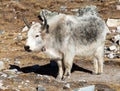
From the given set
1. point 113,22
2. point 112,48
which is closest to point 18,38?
point 113,22

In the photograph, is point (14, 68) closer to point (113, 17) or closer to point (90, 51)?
point (90, 51)

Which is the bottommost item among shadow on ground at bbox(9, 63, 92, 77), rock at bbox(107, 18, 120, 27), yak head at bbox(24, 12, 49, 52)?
rock at bbox(107, 18, 120, 27)

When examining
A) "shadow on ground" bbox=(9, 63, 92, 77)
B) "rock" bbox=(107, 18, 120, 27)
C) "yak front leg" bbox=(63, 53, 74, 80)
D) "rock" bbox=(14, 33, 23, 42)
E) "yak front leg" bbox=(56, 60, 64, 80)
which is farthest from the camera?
"rock" bbox=(107, 18, 120, 27)

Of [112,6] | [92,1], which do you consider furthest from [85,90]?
[92,1]

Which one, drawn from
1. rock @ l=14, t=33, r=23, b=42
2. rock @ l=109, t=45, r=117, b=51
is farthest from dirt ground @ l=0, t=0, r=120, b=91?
rock @ l=109, t=45, r=117, b=51

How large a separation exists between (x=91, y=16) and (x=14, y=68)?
12.2 ft

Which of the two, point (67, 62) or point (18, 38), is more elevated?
point (67, 62)

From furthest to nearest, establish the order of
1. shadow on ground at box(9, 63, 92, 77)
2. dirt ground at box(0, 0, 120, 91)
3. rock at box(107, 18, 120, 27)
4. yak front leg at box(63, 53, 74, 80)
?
1. rock at box(107, 18, 120, 27)
2. shadow on ground at box(9, 63, 92, 77)
3. yak front leg at box(63, 53, 74, 80)
4. dirt ground at box(0, 0, 120, 91)

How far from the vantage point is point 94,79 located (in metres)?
15.9

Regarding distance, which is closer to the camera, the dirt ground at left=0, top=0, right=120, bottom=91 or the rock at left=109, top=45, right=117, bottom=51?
the dirt ground at left=0, top=0, right=120, bottom=91

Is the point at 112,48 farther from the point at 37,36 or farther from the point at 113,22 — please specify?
the point at 113,22

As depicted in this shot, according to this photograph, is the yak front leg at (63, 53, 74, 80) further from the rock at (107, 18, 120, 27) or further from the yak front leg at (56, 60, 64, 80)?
the rock at (107, 18, 120, 27)

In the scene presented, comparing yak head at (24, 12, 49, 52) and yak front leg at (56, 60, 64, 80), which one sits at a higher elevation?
yak head at (24, 12, 49, 52)

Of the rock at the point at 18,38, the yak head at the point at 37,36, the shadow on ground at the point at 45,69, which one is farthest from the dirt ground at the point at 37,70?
the yak head at the point at 37,36
